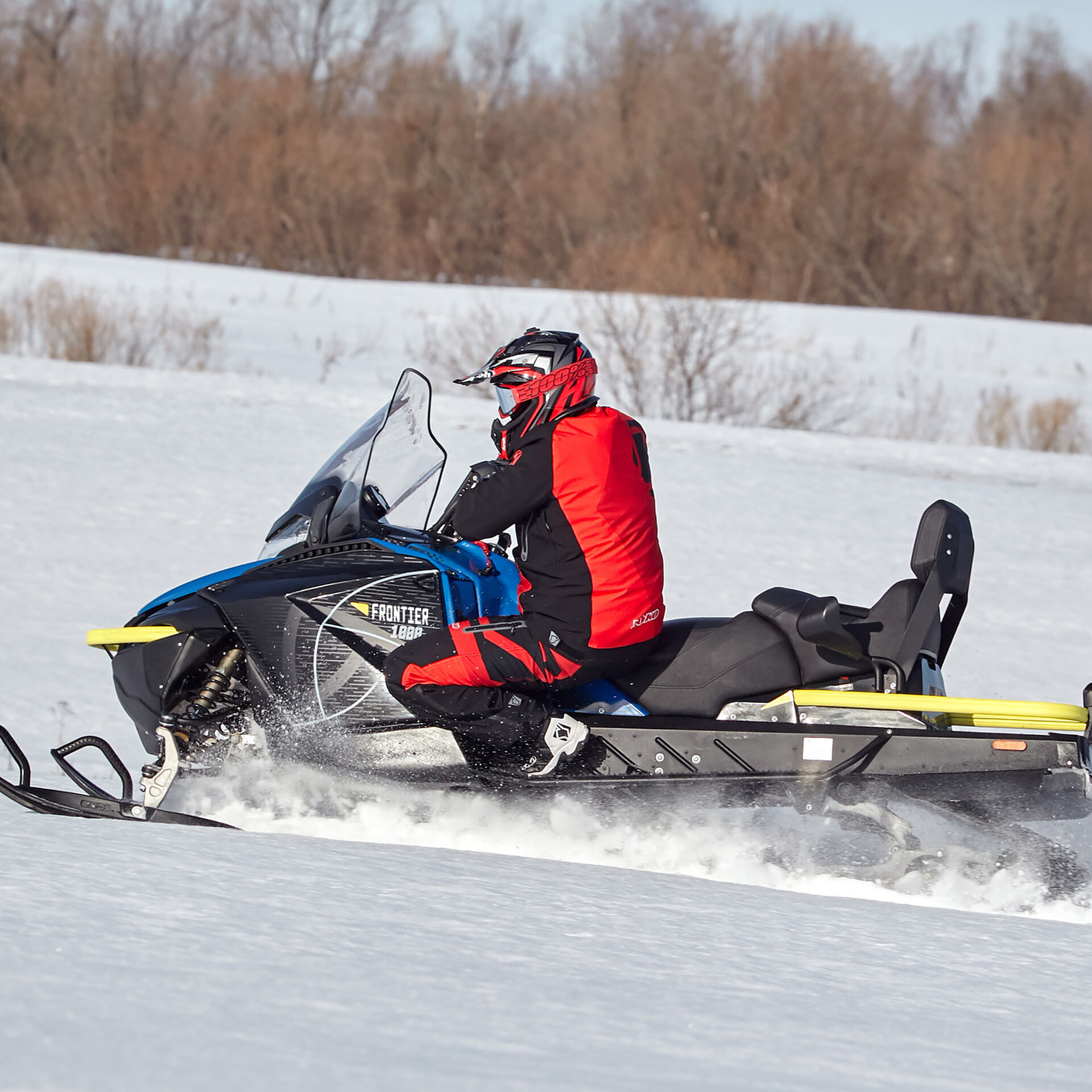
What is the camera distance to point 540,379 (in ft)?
10.8

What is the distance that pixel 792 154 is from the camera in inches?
Result: 827

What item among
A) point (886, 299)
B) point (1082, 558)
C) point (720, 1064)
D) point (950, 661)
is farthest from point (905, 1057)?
point (886, 299)

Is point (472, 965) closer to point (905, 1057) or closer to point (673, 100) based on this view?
point (905, 1057)

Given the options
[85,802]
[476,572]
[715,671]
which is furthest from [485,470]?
[85,802]

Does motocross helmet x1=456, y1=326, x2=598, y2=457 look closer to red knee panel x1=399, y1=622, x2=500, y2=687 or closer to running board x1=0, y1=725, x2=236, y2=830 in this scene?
red knee panel x1=399, y1=622, x2=500, y2=687

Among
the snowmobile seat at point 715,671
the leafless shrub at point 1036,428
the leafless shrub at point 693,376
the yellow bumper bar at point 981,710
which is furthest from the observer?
the leafless shrub at point 693,376

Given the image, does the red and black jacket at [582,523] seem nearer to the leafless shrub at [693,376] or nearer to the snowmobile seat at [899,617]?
the snowmobile seat at [899,617]

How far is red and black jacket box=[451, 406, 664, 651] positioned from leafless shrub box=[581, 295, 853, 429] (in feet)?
28.1

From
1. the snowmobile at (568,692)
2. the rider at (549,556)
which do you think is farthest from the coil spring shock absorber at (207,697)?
the rider at (549,556)

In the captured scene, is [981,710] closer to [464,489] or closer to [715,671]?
[715,671]

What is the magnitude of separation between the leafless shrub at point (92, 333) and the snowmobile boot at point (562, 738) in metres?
8.74

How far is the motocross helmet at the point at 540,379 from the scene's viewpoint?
3.29 metres

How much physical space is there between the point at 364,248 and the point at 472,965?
69.7ft

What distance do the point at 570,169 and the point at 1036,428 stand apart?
1343cm
